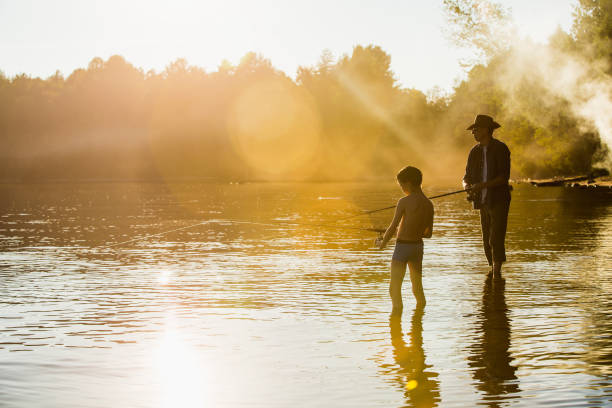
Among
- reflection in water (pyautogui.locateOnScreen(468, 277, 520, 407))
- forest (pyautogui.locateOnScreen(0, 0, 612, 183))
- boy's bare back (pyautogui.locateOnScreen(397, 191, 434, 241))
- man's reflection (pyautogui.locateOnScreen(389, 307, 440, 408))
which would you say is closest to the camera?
man's reflection (pyautogui.locateOnScreen(389, 307, 440, 408))

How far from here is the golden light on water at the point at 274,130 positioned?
93.7 m

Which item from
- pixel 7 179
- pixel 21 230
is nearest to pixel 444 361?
pixel 21 230

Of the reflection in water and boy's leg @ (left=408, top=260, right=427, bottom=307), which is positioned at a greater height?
boy's leg @ (left=408, top=260, right=427, bottom=307)

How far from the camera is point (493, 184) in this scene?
34.3 ft

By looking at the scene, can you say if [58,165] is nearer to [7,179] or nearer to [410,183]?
[7,179]

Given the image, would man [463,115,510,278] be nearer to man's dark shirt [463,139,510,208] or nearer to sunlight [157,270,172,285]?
man's dark shirt [463,139,510,208]

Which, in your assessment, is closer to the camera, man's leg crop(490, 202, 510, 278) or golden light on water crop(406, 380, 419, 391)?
golden light on water crop(406, 380, 419, 391)

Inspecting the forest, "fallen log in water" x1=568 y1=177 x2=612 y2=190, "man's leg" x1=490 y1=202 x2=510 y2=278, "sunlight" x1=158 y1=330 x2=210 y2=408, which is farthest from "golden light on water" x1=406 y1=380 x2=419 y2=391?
the forest

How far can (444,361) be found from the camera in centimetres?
620

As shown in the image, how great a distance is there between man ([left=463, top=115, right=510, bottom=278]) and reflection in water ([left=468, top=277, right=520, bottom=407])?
170 cm

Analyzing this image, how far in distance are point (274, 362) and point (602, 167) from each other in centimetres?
4490

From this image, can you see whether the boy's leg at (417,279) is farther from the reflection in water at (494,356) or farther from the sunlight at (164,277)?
the sunlight at (164,277)

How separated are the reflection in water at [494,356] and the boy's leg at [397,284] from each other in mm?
729

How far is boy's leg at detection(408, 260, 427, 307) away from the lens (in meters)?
8.10
